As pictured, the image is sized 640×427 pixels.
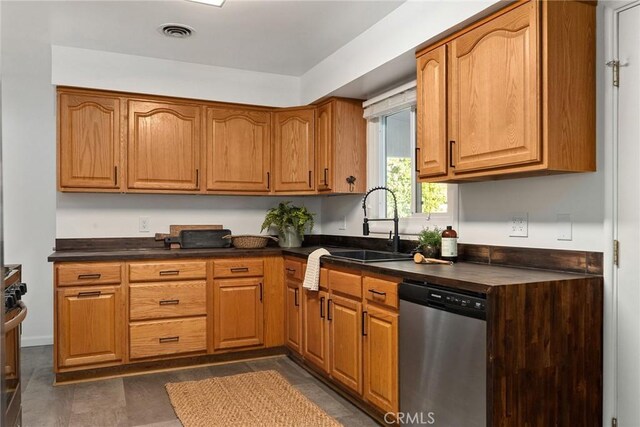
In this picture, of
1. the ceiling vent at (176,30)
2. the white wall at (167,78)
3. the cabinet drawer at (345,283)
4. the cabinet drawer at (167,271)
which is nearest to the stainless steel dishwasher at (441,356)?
the cabinet drawer at (345,283)

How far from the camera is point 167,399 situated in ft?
9.87

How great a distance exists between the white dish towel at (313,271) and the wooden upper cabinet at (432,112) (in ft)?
3.03

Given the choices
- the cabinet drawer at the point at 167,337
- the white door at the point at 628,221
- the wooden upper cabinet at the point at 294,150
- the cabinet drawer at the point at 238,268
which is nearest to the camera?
the white door at the point at 628,221

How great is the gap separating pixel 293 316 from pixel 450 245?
1.50 metres

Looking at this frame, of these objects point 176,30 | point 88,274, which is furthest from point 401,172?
point 88,274

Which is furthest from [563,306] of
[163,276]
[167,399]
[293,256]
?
[163,276]

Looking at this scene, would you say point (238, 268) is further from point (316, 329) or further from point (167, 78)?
point (167, 78)

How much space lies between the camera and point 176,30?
325 centimetres

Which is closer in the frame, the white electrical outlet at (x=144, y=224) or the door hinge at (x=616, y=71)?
the door hinge at (x=616, y=71)

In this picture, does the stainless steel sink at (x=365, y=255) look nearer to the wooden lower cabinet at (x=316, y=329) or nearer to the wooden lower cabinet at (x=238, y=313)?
the wooden lower cabinet at (x=316, y=329)

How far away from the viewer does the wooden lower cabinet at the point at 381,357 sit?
2.45 meters

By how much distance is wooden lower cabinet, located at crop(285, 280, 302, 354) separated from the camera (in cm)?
360

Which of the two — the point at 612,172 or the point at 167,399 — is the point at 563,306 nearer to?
the point at 612,172

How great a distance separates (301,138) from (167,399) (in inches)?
88.7
